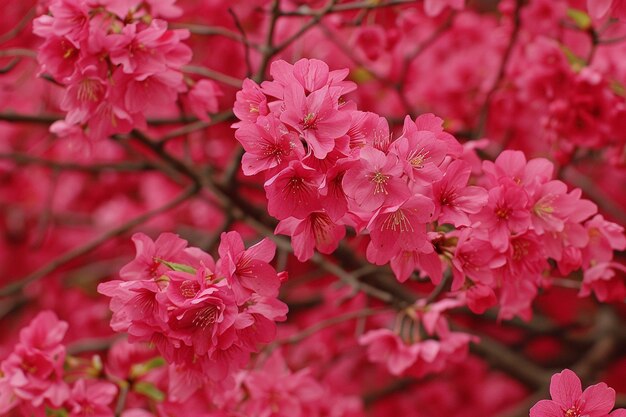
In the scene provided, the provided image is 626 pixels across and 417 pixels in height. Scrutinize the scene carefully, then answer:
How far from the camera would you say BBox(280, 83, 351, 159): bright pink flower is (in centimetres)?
105

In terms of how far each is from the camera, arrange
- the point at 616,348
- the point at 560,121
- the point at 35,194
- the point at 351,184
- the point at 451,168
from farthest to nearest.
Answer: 1. the point at 35,194
2. the point at 616,348
3. the point at 560,121
4. the point at 451,168
5. the point at 351,184

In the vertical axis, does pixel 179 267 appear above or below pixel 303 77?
below

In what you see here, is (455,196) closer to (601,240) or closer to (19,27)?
(601,240)

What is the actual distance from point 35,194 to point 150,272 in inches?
93.5

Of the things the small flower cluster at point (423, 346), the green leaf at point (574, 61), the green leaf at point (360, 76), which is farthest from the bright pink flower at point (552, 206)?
the green leaf at point (360, 76)

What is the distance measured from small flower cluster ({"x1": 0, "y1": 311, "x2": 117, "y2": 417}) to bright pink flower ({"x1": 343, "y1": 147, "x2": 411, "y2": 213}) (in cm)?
64

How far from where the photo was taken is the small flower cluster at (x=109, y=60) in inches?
50.2

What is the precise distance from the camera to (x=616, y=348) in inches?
98.0

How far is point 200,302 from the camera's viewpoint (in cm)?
106

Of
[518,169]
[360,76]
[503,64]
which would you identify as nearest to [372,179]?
[518,169]

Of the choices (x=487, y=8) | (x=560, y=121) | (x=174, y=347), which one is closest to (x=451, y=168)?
(x=174, y=347)

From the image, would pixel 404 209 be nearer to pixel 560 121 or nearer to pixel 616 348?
pixel 560 121

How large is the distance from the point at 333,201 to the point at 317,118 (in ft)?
0.36

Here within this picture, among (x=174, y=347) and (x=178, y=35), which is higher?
(x=178, y=35)
